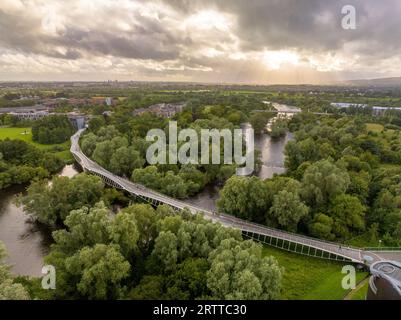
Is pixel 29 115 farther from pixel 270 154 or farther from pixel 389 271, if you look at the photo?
pixel 389 271

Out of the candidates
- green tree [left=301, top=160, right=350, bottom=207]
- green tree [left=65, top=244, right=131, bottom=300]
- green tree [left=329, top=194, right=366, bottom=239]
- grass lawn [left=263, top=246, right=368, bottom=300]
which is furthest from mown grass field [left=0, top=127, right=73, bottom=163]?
green tree [left=329, top=194, right=366, bottom=239]

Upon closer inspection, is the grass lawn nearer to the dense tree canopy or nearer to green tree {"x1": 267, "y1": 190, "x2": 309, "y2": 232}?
green tree {"x1": 267, "y1": 190, "x2": 309, "y2": 232}

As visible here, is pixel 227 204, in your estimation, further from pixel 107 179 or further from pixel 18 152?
pixel 18 152

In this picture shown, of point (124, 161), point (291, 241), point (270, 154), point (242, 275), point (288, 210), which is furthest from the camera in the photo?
point (270, 154)

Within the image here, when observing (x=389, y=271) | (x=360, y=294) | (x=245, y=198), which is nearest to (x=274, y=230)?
(x=245, y=198)

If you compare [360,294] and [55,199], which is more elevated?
[55,199]

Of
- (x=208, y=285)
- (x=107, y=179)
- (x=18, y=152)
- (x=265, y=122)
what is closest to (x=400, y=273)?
(x=208, y=285)

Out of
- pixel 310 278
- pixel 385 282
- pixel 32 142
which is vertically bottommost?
pixel 310 278
